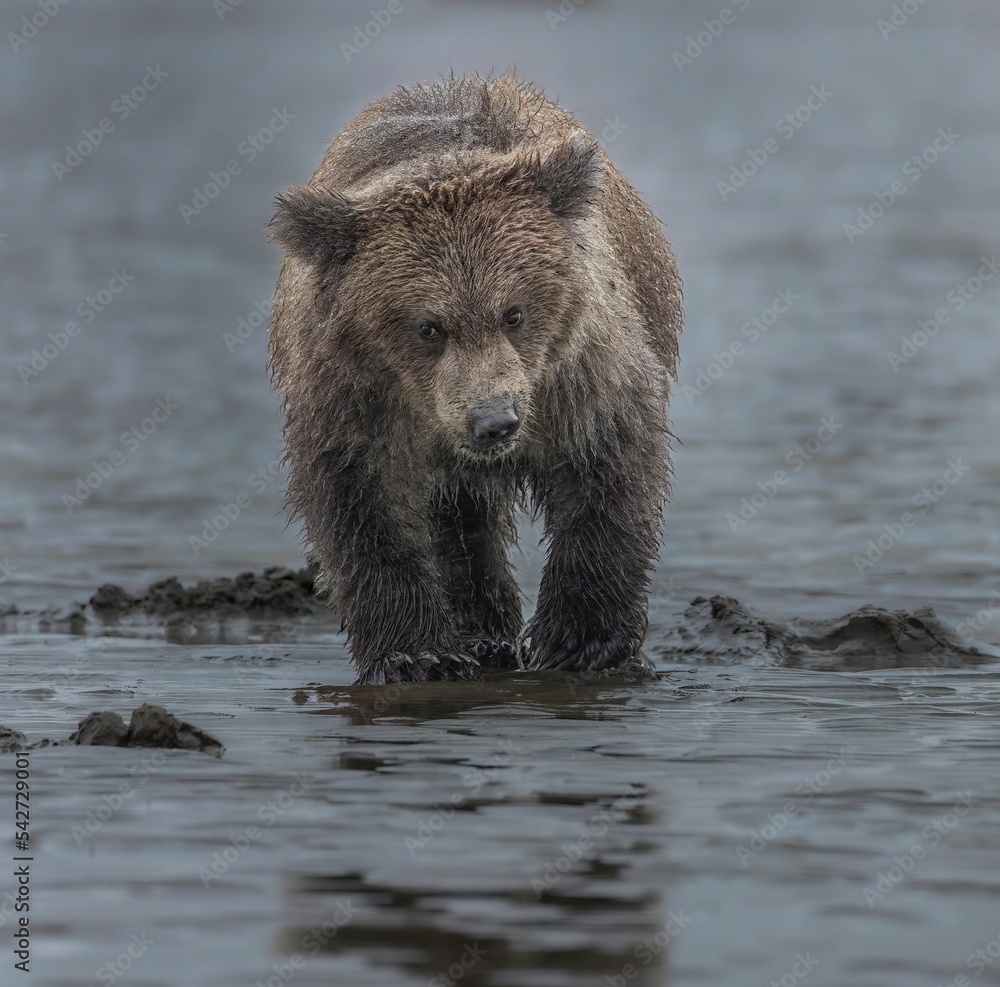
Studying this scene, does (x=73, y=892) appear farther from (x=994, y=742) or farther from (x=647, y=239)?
(x=647, y=239)

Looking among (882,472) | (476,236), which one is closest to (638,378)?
(476,236)

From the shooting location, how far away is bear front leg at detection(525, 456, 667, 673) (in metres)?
9.30

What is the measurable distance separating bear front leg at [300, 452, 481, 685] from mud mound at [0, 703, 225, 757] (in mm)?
1856

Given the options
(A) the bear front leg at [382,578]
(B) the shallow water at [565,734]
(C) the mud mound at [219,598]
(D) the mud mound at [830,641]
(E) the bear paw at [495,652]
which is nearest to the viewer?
(B) the shallow water at [565,734]

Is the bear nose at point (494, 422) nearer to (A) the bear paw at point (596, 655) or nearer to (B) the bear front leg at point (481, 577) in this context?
(A) the bear paw at point (596, 655)

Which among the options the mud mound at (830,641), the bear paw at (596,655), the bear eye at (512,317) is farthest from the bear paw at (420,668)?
the bear eye at (512,317)

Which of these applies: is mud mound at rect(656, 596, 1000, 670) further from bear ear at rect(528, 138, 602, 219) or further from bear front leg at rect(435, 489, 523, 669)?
bear ear at rect(528, 138, 602, 219)

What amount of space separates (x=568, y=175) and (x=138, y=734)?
9.76ft

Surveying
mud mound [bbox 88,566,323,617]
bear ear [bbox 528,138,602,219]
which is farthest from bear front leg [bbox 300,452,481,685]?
mud mound [bbox 88,566,323,617]

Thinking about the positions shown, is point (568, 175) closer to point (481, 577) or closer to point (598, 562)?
point (598, 562)

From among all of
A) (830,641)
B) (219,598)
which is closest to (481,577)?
(830,641)

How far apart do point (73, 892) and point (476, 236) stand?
11.9 feet

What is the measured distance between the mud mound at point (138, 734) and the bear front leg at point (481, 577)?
3000 mm

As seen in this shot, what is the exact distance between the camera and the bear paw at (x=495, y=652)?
1014cm
